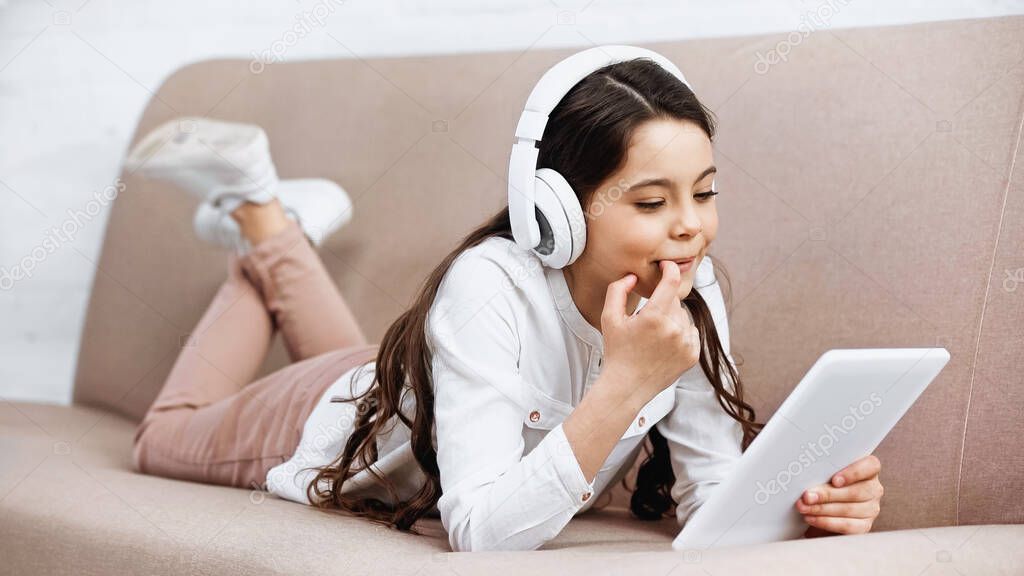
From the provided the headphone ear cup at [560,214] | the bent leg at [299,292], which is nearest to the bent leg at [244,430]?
the bent leg at [299,292]

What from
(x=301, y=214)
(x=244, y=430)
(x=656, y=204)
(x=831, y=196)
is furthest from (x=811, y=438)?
(x=301, y=214)

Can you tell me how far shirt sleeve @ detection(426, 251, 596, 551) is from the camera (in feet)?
2.91

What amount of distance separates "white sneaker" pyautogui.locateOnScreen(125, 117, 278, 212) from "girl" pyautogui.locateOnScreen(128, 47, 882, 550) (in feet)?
1.15

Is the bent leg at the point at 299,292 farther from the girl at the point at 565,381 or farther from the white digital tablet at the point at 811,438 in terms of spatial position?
the white digital tablet at the point at 811,438

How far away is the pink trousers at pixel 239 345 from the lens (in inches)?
56.6

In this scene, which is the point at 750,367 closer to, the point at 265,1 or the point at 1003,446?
the point at 1003,446

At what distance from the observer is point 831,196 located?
1253mm

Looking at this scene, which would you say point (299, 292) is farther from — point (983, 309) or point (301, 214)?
point (983, 309)

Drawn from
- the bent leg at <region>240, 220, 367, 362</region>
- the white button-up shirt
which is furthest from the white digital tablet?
the bent leg at <region>240, 220, 367, 362</region>

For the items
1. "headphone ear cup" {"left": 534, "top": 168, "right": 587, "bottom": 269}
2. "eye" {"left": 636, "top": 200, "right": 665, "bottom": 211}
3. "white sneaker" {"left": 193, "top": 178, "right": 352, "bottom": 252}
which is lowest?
"white sneaker" {"left": 193, "top": 178, "right": 352, "bottom": 252}

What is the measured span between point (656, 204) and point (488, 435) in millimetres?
272

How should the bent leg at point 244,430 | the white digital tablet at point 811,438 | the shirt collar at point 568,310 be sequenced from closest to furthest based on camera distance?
the white digital tablet at point 811,438
the shirt collar at point 568,310
the bent leg at point 244,430

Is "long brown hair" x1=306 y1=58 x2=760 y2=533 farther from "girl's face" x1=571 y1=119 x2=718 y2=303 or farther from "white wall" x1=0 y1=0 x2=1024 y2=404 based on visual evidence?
"white wall" x1=0 y1=0 x2=1024 y2=404

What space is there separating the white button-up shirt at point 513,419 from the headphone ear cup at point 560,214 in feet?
0.25
